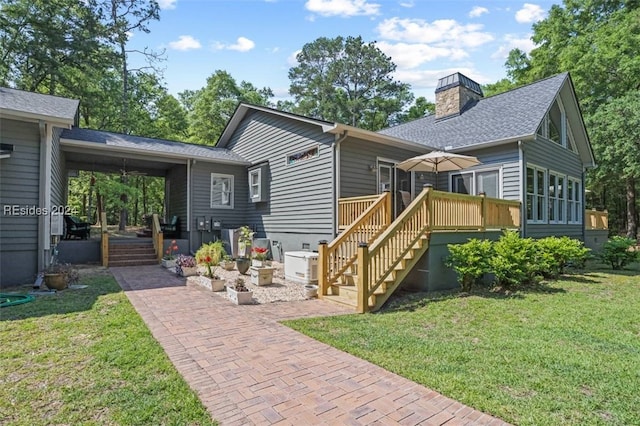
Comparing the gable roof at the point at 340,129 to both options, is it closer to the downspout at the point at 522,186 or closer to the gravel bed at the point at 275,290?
the downspout at the point at 522,186

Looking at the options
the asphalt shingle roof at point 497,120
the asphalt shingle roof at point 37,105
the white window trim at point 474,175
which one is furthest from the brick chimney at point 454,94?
the asphalt shingle roof at point 37,105

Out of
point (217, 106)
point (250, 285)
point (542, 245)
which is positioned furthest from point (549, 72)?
point (250, 285)

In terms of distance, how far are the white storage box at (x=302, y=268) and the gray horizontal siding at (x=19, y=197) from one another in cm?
542

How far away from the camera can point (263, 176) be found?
12.5 m

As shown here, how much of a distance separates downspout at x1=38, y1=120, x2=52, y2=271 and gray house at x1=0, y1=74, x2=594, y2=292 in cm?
2

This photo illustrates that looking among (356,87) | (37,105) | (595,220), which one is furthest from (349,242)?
(356,87)

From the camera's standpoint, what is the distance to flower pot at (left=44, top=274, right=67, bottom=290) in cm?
676

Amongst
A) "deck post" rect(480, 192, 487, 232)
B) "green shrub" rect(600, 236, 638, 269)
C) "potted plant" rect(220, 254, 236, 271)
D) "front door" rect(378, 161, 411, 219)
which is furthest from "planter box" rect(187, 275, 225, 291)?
"green shrub" rect(600, 236, 638, 269)

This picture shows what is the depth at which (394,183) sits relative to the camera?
1098cm

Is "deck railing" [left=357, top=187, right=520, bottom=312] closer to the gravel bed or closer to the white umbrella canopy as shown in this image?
the white umbrella canopy

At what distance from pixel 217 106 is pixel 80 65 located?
907cm

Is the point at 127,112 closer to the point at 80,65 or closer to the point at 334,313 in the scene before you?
the point at 80,65

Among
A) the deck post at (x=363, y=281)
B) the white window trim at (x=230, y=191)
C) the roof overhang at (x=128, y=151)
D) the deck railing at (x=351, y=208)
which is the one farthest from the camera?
the white window trim at (x=230, y=191)

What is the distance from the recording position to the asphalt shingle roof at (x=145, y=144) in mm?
10875
